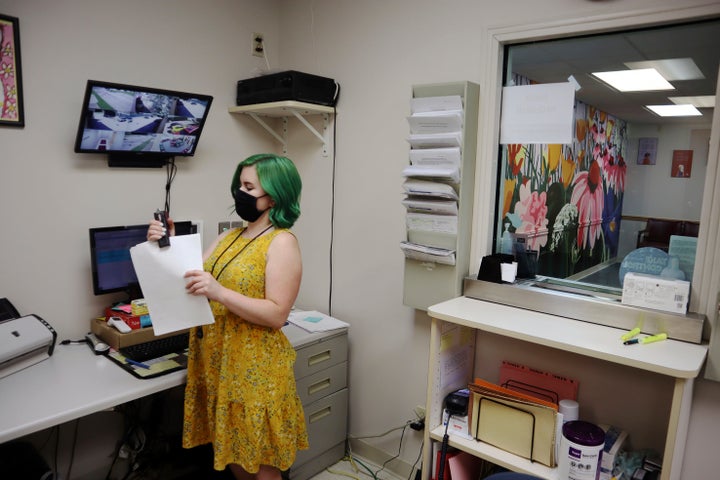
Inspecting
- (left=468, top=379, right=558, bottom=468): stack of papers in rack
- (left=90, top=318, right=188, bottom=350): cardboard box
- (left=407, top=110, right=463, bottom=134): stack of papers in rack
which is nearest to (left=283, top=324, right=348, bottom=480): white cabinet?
(left=90, top=318, right=188, bottom=350): cardboard box

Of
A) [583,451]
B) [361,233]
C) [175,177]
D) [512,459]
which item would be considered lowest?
[512,459]

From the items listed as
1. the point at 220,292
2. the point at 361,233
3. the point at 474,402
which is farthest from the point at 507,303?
the point at 220,292

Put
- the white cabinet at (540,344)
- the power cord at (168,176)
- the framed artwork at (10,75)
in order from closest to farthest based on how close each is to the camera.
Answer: the white cabinet at (540,344)
the framed artwork at (10,75)
the power cord at (168,176)

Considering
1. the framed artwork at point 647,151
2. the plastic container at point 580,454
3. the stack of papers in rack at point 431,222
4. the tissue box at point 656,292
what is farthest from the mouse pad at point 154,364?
the framed artwork at point 647,151

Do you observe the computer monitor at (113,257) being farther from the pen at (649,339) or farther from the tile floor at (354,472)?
the pen at (649,339)

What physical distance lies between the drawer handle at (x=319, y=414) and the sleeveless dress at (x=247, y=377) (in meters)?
0.63

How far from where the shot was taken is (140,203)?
2334 millimetres

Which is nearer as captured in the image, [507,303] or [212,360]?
[212,360]

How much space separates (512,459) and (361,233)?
4.10ft

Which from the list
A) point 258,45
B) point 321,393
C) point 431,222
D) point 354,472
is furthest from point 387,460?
point 258,45

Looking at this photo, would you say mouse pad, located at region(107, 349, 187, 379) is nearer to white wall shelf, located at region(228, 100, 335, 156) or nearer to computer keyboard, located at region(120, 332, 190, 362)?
computer keyboard, located at region(120, 332, 190, 362)

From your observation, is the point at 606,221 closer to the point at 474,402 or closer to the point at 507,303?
the point at 507,303

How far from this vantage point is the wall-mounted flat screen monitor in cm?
200

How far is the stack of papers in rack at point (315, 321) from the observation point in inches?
95.8
